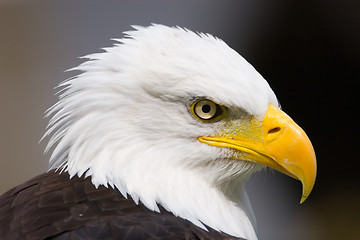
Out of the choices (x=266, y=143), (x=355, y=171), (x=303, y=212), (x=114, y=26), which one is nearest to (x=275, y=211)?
(x=303, y=212)

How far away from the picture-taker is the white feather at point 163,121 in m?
2.83

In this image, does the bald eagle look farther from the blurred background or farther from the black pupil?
the blurred background

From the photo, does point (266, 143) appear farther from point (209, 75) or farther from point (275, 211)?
point (275, 211)

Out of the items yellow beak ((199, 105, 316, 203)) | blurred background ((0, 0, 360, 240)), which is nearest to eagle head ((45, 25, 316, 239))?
yellow beak ((199, 105, 316, 203))

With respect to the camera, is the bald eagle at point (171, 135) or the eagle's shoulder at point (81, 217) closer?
the eagle's shoulder at point (81, 217)

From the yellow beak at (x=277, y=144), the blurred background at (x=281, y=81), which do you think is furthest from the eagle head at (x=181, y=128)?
the blurred background at (x=281, y=81)

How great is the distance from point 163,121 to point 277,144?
0.44 metres

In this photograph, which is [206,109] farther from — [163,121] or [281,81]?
[281,81]

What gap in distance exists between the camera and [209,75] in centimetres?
281

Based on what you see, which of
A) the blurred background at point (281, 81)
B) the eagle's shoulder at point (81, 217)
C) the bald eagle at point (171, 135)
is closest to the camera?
the eagle's shoulder at point (81, 217)

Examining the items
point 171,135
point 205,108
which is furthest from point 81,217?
point 205,108

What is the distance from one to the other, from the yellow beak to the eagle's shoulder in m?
0.35

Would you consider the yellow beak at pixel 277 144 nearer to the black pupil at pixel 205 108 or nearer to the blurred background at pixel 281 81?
the black pupil at pixel 205 108

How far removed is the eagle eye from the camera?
287 cm
